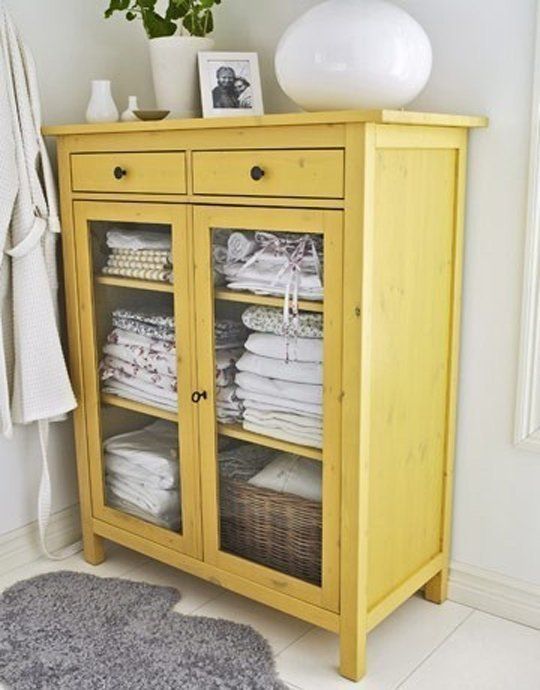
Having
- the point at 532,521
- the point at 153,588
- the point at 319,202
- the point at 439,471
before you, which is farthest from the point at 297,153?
the point at 153,588

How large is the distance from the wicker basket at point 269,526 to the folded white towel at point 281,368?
0.77ft

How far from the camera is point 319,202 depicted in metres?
1.72

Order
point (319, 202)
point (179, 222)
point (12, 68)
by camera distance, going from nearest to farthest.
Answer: point (319, 202)
point (179, 222)
point (12, 68)

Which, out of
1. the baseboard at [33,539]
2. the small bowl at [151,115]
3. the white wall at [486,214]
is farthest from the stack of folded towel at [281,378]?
the baseboard at [33,539]

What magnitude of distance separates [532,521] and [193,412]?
0.86 meters

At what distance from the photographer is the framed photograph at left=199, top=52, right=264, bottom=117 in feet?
6.92

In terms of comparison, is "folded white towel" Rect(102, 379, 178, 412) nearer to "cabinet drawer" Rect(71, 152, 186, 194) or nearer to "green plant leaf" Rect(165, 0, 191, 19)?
Result: "cabinet drawer" Rect(71, 152, 186, 194)

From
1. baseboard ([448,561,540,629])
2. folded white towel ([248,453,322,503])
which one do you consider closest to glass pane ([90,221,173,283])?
folded white towel ([248,453,322,503])

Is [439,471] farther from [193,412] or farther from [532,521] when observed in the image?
[193,412]

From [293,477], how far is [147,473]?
48cm

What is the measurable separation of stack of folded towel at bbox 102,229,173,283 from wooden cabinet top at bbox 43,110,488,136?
25 centimetres

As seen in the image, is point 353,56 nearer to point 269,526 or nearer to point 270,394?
point 270,394

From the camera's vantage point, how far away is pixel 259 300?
1.91m

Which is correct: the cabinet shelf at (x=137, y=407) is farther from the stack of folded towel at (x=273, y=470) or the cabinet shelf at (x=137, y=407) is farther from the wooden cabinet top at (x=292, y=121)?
the wooden cabinet top at (x=292, y=121)
